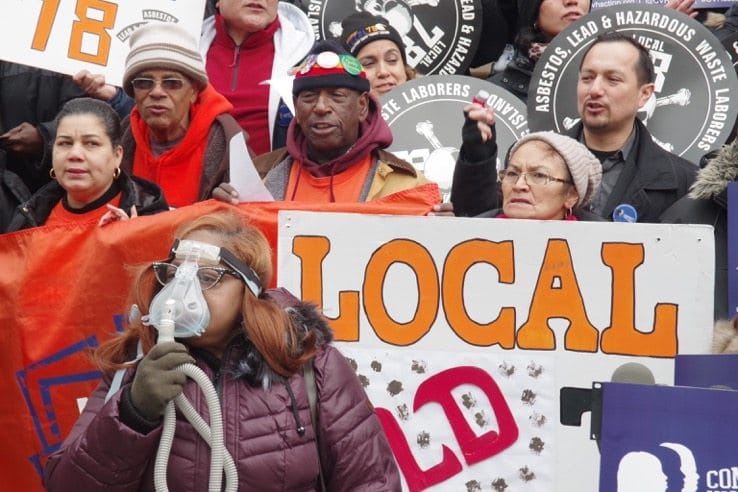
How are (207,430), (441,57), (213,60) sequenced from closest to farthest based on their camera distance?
1. (207,430)
2. (213,60)
3. (441,57)

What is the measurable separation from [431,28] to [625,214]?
246 cm

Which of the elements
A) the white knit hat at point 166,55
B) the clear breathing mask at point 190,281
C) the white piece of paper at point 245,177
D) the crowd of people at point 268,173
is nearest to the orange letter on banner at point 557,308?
the crowd of people at point 268,173

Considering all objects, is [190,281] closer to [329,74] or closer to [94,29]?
[329,74]

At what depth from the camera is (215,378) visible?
491 cm

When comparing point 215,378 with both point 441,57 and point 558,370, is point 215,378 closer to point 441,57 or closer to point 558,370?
point 558,370

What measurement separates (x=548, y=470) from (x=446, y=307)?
685 mm

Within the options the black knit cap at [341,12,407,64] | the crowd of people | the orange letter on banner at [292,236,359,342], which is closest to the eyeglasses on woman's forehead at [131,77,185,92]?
the crowd of people

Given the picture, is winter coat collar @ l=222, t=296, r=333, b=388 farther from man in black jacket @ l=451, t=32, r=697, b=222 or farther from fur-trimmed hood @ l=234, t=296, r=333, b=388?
man in black jacket @ l=451, t=32, r=697, b=222

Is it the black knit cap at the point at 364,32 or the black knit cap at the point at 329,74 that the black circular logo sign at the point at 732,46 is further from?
the black knit cap at the point at 329,74

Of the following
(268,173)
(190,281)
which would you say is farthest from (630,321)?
(190,281)

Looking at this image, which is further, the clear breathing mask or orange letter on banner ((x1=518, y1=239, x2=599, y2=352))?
orange letter on banner ((x1=518, y1=239, x2=599, y2=352))

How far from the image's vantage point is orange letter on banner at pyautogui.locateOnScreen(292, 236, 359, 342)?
643 cm

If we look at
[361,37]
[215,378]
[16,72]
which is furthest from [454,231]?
[16,72]

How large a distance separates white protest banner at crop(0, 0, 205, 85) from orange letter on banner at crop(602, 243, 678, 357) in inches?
102
